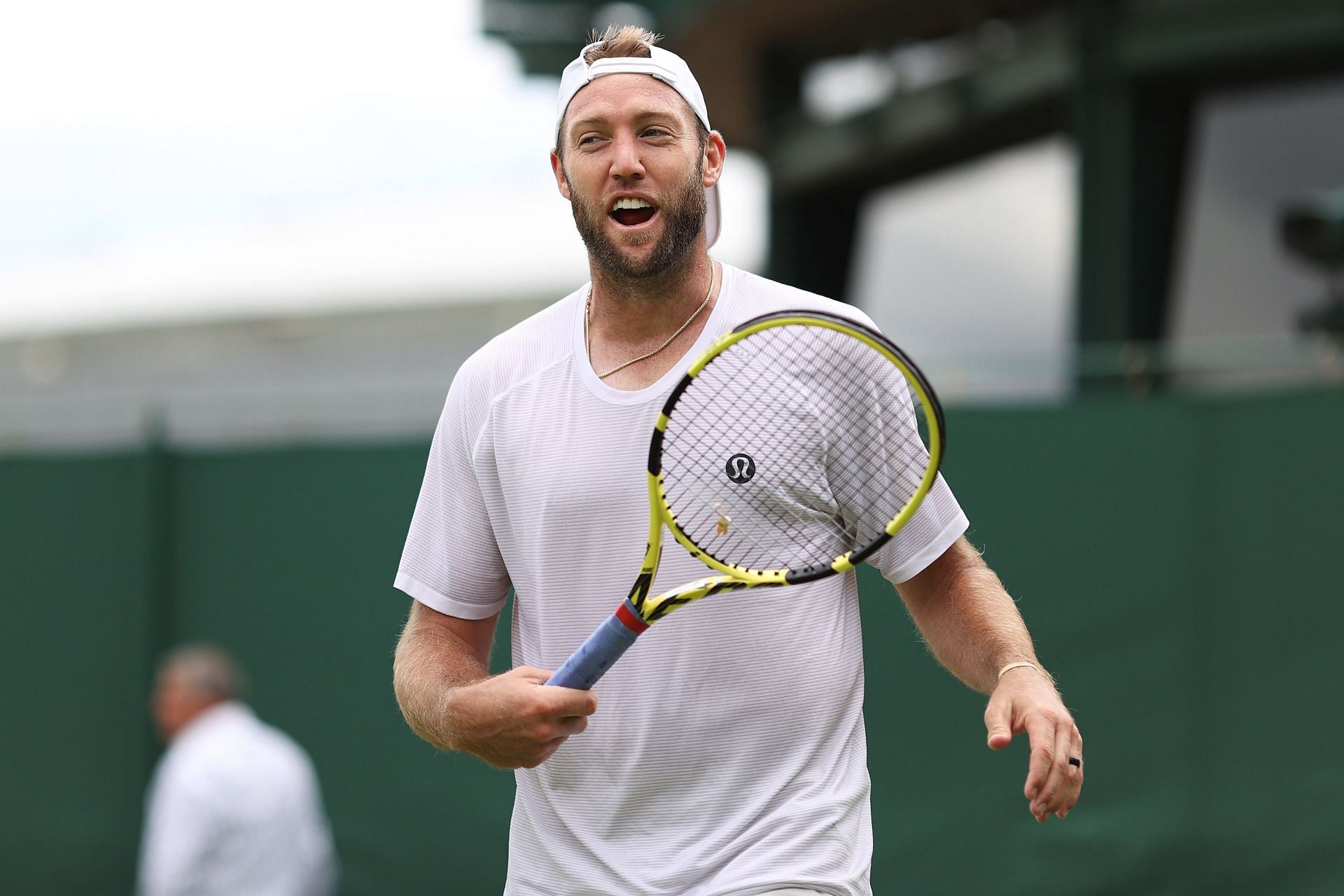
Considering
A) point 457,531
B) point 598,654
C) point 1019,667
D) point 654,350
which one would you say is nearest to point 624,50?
point 654,350

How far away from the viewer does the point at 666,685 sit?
265 centimetres

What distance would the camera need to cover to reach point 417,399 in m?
7.30

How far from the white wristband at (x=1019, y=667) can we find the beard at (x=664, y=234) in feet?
2.65

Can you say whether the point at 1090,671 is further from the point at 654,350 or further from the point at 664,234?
the point at 664,234

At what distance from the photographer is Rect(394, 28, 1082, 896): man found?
263 centimetres

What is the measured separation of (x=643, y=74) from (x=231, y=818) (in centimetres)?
412

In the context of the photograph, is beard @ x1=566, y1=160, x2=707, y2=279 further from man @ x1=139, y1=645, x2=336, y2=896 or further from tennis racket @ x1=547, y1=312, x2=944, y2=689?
man @ x1=139, y1=645, x2=336, y2=896

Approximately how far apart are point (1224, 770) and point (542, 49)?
→ 6333 millimetres

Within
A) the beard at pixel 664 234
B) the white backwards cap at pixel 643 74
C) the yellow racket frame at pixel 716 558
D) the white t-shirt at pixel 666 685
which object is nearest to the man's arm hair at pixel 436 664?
the white t-shirt at pixel 666 685

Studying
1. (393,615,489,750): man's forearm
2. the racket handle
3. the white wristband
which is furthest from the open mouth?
the white wristband

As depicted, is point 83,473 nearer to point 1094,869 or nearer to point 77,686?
point 77,686

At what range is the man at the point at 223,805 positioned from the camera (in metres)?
6.05

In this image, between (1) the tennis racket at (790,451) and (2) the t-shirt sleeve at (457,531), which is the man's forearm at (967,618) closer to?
(1) the tennis racket at (790,451)

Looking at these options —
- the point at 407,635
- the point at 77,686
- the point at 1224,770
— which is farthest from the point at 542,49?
the point at 407,635
